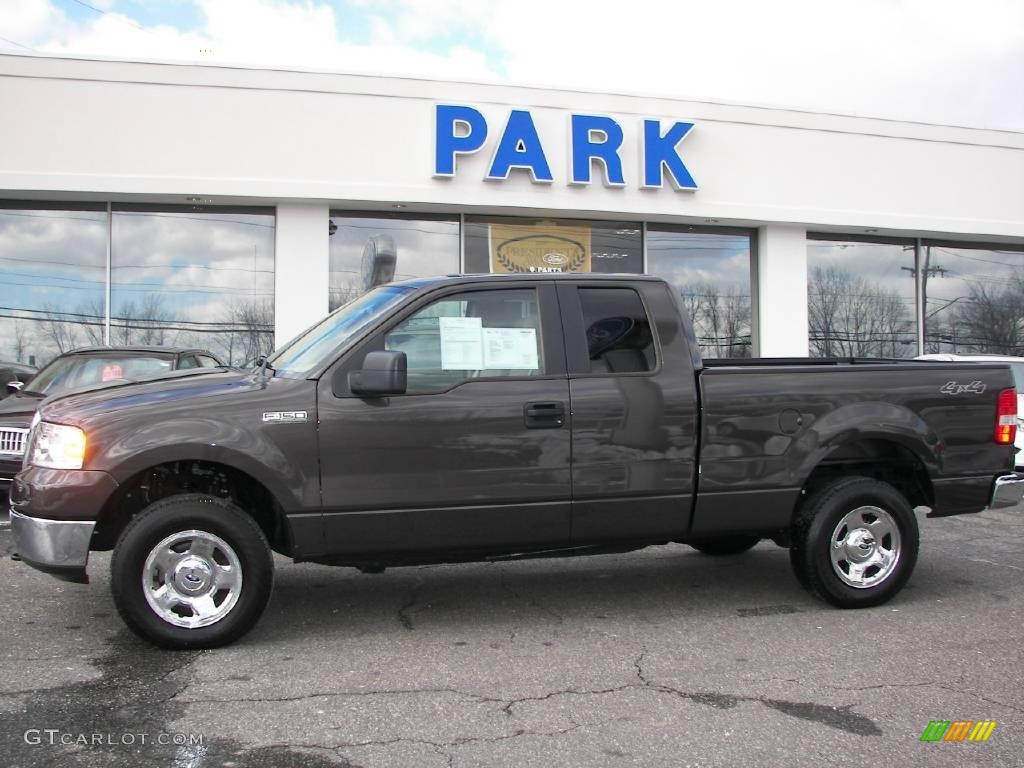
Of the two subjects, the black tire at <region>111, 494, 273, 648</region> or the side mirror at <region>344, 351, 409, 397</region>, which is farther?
the side mirror at <region>344, 351, 409, 397</region>

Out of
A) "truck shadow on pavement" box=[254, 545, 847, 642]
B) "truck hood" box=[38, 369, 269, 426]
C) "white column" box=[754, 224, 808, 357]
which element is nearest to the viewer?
"truck hood" box=[38, 369, 269, 426]

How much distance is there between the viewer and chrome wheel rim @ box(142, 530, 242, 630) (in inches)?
169

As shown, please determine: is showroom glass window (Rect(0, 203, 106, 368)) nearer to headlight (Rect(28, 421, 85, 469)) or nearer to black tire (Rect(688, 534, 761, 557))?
headlight (Rect(28, 421, 85, 469))

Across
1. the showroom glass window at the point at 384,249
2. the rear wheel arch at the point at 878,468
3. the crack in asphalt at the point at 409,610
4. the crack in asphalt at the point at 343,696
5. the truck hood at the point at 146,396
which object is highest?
the showroom glass window at the point at 384,249

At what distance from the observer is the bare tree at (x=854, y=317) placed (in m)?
15.5

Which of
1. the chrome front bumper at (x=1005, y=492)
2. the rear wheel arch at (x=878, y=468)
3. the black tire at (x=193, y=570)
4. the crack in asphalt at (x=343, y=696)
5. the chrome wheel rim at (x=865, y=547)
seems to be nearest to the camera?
the crack in asphalt at (x=343, y=696)

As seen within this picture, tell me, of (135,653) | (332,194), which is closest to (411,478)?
(135,653)

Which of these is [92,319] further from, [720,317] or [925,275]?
[925,275]

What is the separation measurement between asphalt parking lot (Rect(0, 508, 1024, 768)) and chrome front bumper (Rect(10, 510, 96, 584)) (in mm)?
458

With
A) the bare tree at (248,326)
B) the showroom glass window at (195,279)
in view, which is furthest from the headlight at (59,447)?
the bare tree at (248,326)

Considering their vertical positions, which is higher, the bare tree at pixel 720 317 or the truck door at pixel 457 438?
the bare tree at pixel 720 317

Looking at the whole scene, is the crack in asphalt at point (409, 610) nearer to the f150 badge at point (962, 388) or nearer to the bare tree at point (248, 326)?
the f150 badge at point (962, 388)

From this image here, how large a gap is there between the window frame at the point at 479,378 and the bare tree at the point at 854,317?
37.8ft

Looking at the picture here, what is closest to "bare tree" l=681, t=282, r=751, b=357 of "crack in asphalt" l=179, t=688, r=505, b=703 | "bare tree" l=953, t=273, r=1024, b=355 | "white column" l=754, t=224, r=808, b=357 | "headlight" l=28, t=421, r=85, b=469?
"white column" l=754, t=224, r=808, b=357
